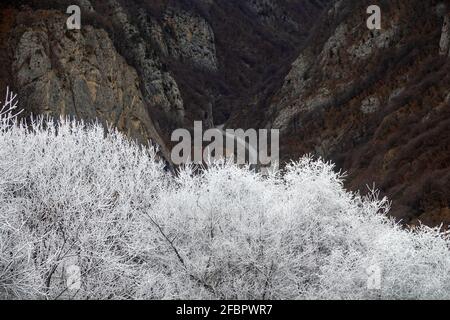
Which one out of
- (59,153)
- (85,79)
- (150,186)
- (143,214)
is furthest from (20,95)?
(143,214)

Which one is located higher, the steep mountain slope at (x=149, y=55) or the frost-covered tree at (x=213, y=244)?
the steep mountain slope at (x=149, y=55)

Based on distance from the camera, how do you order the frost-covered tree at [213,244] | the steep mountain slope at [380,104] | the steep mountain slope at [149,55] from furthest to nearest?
the steep mountain slope at [149,55]
the steep mountain slope at [380,104]
the frost-covered tree at [213,244]

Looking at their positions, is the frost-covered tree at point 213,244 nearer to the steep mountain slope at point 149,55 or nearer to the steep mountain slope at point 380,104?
the steep mountain slope at point 380,104

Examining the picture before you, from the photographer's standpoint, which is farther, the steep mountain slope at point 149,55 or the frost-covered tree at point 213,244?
the steep mountain slope at point 149,55

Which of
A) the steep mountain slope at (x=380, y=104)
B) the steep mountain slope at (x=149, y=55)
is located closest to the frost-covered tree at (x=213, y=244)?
the steep mountain slope at (x=380, y=104)

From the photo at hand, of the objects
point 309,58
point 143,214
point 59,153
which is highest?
point 309,58

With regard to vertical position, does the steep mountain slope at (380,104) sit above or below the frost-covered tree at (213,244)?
above

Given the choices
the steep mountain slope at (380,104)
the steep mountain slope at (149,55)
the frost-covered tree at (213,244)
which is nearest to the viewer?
the frost-covered tree at (213,244)

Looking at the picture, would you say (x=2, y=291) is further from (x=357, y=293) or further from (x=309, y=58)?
(x=309, y=58)
